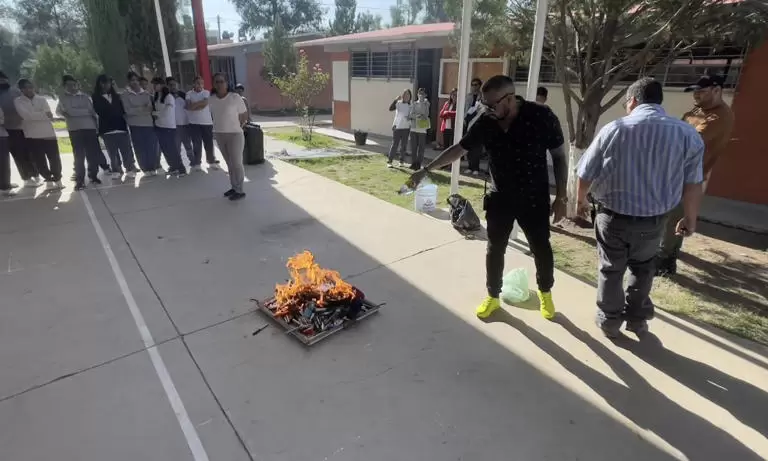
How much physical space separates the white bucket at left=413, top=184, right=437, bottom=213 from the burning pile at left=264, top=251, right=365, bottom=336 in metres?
2.82

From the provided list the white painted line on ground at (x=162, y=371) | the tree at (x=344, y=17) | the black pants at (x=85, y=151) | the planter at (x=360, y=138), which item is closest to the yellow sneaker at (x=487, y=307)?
the white painted line on ground at (x=162, y=371)

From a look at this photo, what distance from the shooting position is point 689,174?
8.84ft

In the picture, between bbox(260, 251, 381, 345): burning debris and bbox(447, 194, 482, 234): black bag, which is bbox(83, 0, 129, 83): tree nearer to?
bbox(447, 194, 482, 234): black bag

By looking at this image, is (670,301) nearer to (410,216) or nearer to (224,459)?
(410,216)

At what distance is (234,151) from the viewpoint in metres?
6.53

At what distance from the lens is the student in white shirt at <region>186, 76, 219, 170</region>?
7688 mm

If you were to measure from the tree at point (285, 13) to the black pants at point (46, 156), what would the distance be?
54.1 m

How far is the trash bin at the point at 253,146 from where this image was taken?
355 inches

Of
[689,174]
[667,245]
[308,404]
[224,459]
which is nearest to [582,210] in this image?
[689,174]

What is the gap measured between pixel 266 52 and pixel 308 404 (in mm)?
22963

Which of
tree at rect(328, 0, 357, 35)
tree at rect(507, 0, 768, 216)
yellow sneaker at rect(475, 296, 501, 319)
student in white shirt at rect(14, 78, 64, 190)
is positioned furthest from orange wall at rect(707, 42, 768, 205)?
tree at rect(328, 0, 357, 35)

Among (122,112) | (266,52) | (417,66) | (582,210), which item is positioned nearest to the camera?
(582,210)

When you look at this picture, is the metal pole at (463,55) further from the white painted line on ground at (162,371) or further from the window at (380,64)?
the window at (380,64)

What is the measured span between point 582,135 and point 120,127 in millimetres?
7172
